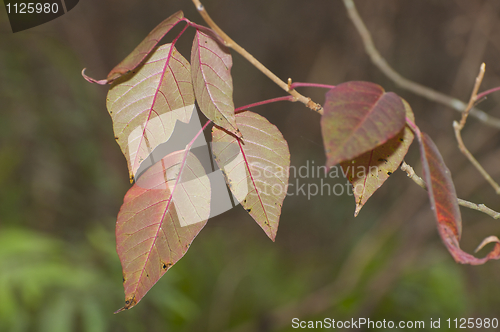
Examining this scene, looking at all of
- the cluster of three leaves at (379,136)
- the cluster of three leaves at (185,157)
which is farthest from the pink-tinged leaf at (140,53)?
the cluster of three leaves at (379,136)

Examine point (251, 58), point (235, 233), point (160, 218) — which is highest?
point (251, 58)

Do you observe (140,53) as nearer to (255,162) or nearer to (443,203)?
(255,162)

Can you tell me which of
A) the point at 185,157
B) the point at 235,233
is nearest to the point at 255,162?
the point at 185,157

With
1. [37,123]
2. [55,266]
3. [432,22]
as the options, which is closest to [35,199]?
[37,123]

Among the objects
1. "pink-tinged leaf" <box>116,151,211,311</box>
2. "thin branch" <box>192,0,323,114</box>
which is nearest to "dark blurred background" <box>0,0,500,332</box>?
"pink-tinged leaf" <box>116,151,211,311</box>

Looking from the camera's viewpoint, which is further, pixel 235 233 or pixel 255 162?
pixel 235 233

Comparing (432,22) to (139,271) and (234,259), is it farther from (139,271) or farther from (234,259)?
(139,271)

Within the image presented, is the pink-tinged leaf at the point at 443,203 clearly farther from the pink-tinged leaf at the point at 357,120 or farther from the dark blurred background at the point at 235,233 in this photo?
the dark blurred background at the point at 235,233
